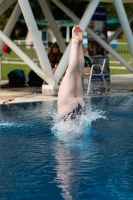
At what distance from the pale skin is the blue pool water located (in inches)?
15.7

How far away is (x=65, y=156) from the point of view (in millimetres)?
8203

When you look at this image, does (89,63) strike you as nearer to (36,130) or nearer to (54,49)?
(54,49)

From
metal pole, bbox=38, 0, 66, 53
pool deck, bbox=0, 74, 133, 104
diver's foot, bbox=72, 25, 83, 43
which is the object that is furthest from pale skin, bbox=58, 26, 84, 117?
metal pole, bbox=38, 0, 66, 53

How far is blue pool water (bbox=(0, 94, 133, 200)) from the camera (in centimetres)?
656

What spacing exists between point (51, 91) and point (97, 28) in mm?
4348

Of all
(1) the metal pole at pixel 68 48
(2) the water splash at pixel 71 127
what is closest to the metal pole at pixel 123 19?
(1) the metal pole at pixel 68 48

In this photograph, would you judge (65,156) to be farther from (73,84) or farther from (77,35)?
(77,35)

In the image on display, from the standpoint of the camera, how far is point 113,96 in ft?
50.4

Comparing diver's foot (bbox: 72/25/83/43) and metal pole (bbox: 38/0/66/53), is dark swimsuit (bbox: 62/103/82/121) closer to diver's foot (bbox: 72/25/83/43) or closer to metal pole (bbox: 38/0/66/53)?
diver's foot (bbox: 72/25/83/43)

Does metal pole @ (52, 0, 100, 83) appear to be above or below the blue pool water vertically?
above

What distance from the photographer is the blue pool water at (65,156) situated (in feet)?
21.5

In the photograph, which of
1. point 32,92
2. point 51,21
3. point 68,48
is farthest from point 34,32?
point 51,21

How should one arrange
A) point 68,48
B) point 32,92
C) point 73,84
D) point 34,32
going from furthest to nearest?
point 32,92 → point 68,48 → point 34,32 → point 73,84

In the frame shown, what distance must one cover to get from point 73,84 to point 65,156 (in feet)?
7.19
